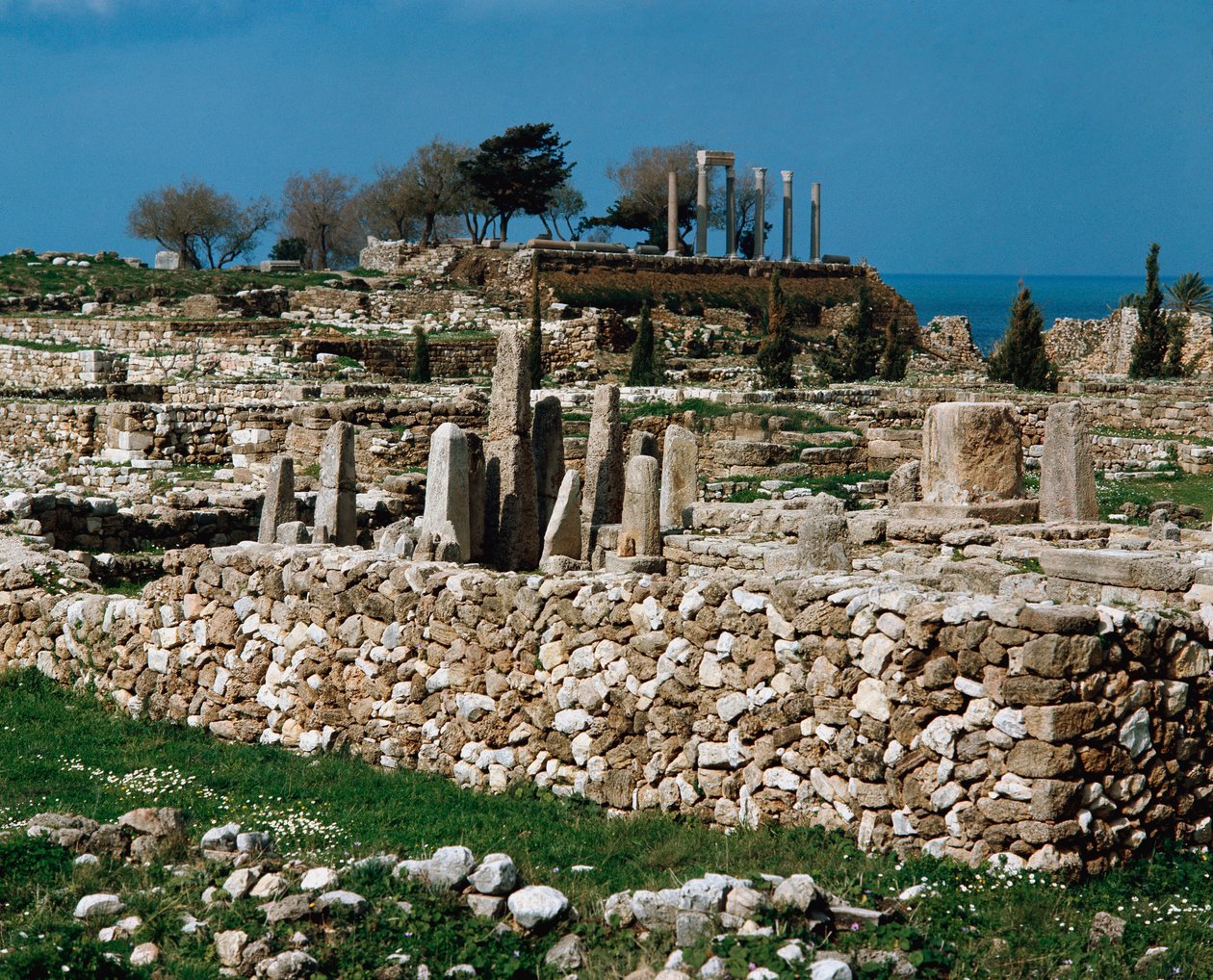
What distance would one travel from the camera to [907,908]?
5.58 meters

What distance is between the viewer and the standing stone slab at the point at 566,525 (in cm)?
1362

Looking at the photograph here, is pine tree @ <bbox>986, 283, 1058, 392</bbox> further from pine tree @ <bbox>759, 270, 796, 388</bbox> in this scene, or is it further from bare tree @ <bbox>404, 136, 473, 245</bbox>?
bare tree @ <bbox>404, 136, 473, 245</bbox>

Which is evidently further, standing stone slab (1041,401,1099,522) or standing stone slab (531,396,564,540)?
standing stone slab (1041,401,1099,522)

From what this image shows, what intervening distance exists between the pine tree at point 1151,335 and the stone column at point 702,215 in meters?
31.1

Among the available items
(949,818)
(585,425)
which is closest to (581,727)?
(949,818)

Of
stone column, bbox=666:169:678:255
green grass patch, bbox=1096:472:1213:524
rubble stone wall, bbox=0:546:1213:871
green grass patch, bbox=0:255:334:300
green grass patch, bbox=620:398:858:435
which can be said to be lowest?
rubble stone wall, bbox=0:546:1213:871

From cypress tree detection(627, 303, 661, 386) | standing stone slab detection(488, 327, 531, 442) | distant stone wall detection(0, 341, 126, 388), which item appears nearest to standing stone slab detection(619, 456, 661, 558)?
standing stone slab detection(488, 327, 531, 442)

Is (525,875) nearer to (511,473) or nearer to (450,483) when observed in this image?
(450,483)

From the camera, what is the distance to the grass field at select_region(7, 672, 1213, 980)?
5.24 meters

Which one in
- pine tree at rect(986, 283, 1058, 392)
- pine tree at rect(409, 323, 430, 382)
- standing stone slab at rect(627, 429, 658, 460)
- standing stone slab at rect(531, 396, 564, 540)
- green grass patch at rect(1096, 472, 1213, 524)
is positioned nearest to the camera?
standing stone slab at rect(531, 396, 564, 540)

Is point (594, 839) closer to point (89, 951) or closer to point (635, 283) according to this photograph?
point (89, 951)

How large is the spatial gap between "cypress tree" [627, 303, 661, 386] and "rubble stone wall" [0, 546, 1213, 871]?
88.2 ft

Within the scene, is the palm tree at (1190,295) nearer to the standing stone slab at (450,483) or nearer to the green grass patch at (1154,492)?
the green grass patch at (1154,492)

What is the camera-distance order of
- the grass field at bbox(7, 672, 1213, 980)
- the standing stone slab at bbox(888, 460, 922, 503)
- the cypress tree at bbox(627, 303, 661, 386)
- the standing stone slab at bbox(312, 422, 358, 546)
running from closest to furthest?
the grass field at bbox(7, 672, 1213, 980)
the standing stone slab at bbox(312, 422, 358, 546)
the standing stone slab at bbox(888, 460, 922, 503)
the cypress tree at bbox(627, 303, 661, 386)
